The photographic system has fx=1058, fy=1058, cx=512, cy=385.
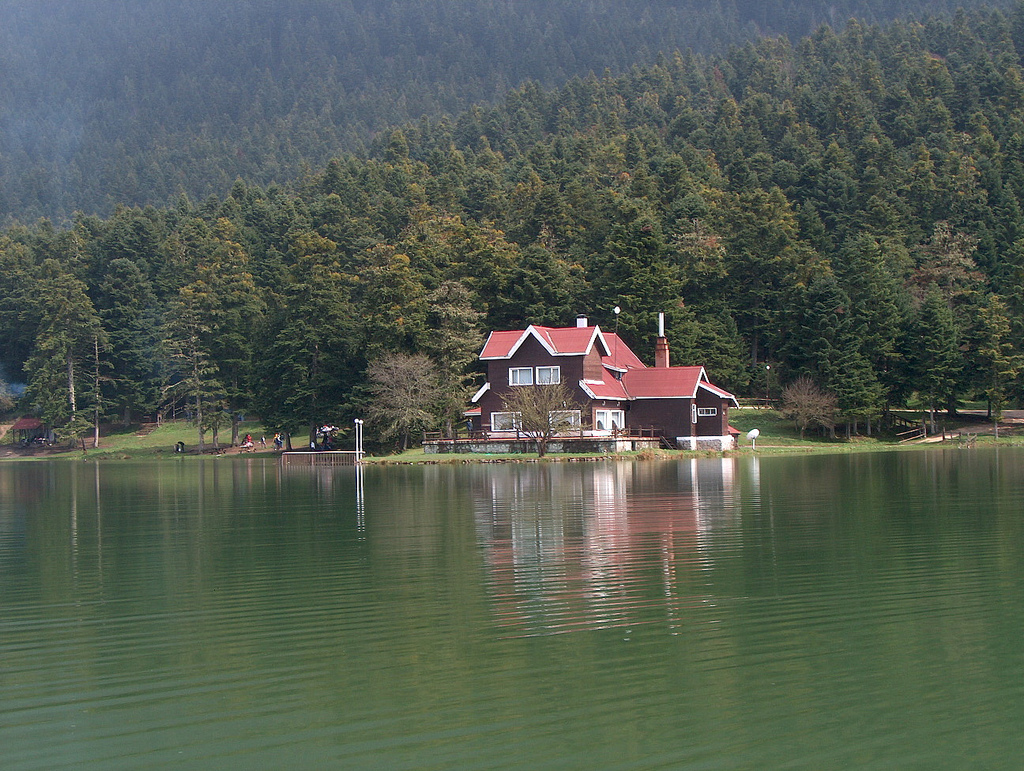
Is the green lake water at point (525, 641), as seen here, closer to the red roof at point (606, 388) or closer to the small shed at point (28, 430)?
the red roof at point (606, 388)

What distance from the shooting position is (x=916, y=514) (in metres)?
22.3

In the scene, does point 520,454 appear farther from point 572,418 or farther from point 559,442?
point 572,418

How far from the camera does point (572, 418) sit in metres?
53.9

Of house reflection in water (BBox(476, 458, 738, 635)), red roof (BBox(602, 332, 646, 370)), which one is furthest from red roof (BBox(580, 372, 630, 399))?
house reflection in water (BBox(476, 458, 738, 635))

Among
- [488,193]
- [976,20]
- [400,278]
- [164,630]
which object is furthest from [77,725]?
[976,20]

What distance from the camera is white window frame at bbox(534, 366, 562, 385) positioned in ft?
184

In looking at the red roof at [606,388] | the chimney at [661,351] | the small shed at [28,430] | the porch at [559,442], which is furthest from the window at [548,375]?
the small shed at [28,430]

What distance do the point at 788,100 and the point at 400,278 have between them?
9357cm

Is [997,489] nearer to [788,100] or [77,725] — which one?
[77,725]

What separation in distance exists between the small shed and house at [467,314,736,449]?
139ft

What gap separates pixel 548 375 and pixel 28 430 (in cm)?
4726

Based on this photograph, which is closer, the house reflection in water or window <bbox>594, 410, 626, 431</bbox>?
the house reflection in water

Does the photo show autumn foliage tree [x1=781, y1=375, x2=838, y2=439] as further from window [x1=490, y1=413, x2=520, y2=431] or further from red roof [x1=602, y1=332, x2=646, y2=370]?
window [x1=490, y1=413, x2=520, y2=431]

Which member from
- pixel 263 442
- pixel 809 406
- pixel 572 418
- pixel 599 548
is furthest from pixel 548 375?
pixel 599 548
